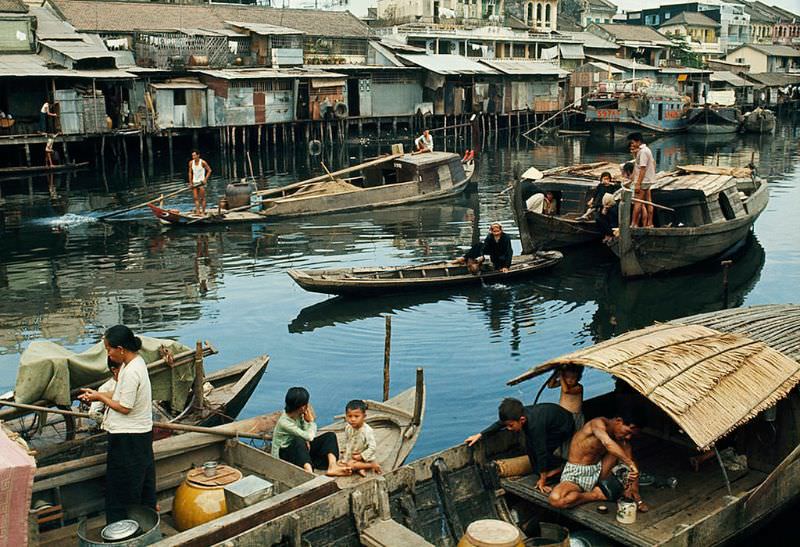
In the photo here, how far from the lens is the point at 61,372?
7.85 metres

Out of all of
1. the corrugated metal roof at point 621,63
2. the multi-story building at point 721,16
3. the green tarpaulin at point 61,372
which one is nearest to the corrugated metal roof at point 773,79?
the corrugated metal roof at point 621,63

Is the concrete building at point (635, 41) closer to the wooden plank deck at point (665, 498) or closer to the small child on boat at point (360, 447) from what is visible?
the wooden plank deck at point (665, 498)

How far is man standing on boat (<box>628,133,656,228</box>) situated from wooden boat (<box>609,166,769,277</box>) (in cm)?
40

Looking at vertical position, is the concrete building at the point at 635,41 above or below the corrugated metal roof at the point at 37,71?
above

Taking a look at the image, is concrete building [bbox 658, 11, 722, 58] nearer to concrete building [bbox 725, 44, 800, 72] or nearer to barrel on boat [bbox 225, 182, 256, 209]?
concrete building [bbox 725, 44, 800, 72]

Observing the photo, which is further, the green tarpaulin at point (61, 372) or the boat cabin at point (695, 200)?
the boat cabin at point (695, 200)

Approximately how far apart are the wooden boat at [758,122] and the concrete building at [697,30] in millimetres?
27372

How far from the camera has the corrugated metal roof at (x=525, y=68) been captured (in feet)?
167

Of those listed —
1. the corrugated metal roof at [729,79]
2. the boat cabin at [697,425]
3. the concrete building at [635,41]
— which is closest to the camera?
the boat cabin at [697,425]

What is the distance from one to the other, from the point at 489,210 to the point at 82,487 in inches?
814

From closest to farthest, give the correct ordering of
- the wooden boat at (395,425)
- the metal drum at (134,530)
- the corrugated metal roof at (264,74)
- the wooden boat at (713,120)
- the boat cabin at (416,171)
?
the metal drum at (134,530)
the wooden boat at (395,425)
the boat cabin at (416,171)
the corrugated metal roof at (264,74)
the wooden boat at (713,120)

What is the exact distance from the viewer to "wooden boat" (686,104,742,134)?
5191cm

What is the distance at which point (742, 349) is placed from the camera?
8.42 metres

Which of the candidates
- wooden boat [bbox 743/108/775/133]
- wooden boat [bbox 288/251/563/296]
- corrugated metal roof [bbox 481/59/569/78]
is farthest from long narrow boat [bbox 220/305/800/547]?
wooden boat [bbox 743/108/775/133]
